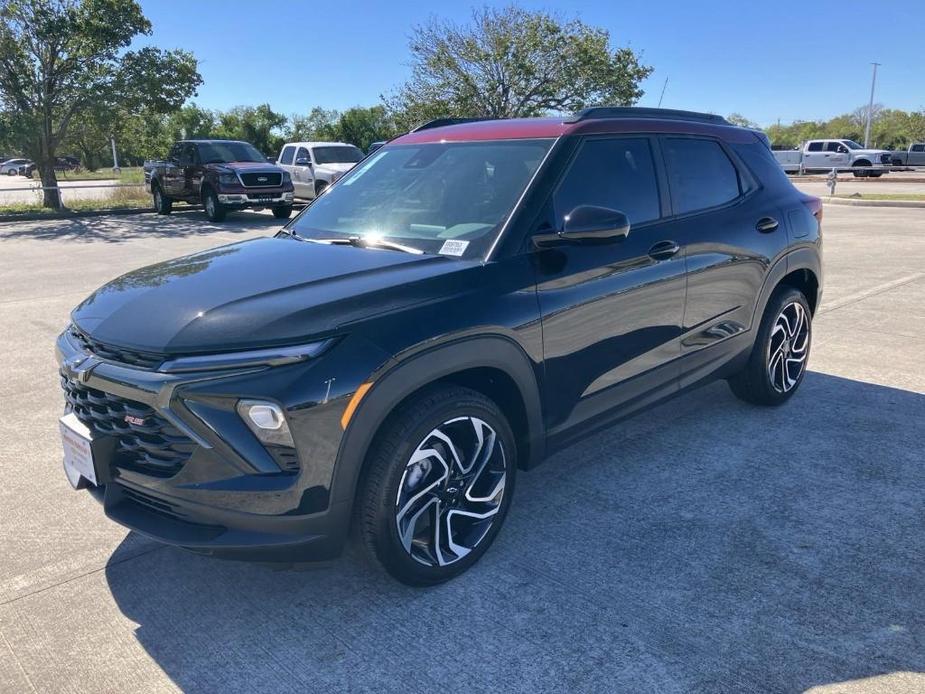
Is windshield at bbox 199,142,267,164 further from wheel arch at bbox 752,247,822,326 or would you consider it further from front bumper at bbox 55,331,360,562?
front bumper at bbox 55,331,360,562

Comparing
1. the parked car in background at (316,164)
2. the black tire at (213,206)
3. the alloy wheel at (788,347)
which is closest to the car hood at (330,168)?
the parked car in background at (316,164)

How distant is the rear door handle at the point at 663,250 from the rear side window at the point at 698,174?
25 centimetres

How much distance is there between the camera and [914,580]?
9.92 feet

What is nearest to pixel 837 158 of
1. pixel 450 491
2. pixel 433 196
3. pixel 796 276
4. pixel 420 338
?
pixel 796 276

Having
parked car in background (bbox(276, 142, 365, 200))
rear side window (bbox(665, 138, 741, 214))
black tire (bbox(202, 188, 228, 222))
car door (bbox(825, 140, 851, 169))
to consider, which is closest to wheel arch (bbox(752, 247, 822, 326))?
rear side window (bbox(665, 138, 741, 214))

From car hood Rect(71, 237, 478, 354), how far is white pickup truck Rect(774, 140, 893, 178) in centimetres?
4052

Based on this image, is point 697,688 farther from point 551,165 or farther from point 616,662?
point 551,165

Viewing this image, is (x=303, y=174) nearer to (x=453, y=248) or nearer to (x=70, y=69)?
(x=70, y=69)

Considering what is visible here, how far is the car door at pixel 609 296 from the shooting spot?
3.28 metres

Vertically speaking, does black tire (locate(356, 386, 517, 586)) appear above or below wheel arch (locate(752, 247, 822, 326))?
below

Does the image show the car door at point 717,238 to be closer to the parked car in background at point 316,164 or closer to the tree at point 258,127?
the parked car in background at point 316,164

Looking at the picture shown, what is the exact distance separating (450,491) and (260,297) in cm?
106

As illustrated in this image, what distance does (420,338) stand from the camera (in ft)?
8.92

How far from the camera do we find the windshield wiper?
335cm
